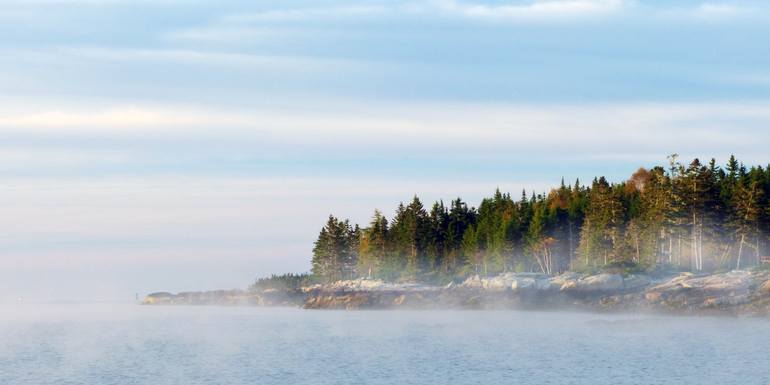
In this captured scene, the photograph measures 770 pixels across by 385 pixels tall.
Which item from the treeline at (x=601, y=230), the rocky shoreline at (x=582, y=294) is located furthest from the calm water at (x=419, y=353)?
the treeline at (x=601, y=230)

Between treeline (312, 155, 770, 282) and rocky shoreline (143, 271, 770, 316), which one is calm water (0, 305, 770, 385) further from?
treeline (312, 155, 770, 282)

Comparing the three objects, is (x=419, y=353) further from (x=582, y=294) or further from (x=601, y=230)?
(x=601, y=230)

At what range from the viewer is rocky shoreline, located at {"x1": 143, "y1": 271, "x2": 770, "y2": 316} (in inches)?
4412

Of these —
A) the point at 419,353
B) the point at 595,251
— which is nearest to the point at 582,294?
the point at 595,251

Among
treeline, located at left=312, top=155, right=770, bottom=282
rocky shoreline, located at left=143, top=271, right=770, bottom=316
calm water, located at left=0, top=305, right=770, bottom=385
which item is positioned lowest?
calm water, located at left=0, top=305, right=770, bottom=385

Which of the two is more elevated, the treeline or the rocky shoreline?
the treeline

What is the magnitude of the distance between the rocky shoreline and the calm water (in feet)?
20.1

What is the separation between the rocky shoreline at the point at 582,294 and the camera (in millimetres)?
112062

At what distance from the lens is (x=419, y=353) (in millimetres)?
80812

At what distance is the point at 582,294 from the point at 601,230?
2000cm

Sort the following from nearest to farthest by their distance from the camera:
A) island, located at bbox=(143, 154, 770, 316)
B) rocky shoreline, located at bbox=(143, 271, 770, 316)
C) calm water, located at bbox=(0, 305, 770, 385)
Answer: calm water, located at bbox=(0, 305, 770, 385), rocky shoreline, located at bbox=(143, 271, 770, 316), island, located at bbox=(143, 154, 770, 316)

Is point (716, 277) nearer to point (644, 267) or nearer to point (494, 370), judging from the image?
point (644, 267)

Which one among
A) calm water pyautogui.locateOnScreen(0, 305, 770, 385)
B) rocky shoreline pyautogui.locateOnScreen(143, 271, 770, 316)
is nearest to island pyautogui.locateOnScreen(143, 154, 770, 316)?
rocky shoreline pyautogui.locateOnScreen(143, 271, 770, 316)

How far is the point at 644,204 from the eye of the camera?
5768 inches
